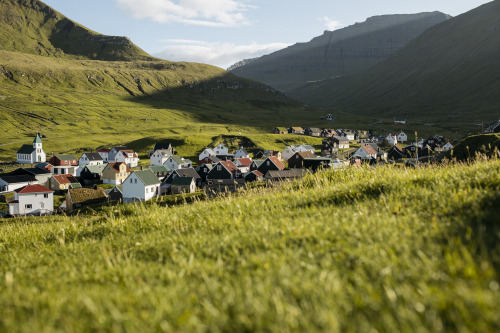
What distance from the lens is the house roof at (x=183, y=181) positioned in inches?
2930

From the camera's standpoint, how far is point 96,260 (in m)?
5.45

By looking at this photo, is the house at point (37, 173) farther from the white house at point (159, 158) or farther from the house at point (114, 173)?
the white house at point (159, 158)

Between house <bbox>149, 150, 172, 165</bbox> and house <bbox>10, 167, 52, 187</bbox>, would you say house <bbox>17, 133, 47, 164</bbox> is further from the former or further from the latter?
house <bbox>149, 150, 172, 165</bbox>

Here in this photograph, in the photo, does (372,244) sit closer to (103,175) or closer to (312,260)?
(312,260)

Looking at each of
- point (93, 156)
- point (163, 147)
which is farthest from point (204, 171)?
point (163, 147)

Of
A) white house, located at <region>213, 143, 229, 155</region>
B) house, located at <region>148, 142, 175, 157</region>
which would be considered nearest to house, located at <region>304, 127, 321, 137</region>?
white house, located at <region>213, 143, 229, 155</region>

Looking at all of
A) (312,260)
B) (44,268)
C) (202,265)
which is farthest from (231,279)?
(44,268)

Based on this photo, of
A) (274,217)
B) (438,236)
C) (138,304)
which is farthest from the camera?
(274,217)

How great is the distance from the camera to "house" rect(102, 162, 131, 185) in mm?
100375

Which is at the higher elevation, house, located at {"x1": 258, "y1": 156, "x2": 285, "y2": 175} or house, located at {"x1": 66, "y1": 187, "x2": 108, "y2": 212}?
house, located at {"x1": 258, "y1": 156, "x2": 285, "y2": 175}

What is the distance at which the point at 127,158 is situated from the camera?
12644 centimetres

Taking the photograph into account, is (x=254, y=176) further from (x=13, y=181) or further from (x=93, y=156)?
(x=93, y=156)

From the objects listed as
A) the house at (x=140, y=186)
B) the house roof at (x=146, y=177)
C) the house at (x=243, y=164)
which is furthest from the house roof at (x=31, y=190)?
the house at (x=243, y=164)

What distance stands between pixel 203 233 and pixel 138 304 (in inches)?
105
